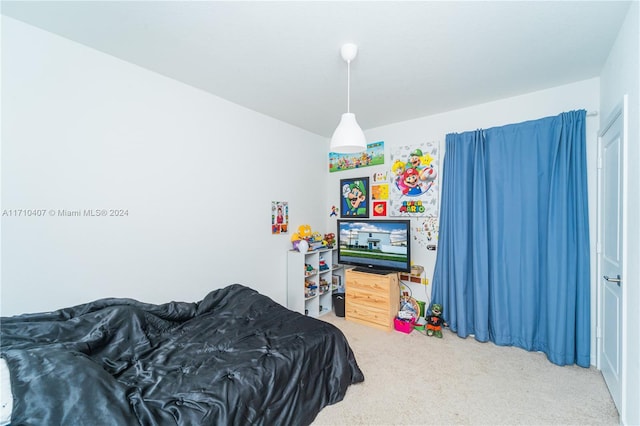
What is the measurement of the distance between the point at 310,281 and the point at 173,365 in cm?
212

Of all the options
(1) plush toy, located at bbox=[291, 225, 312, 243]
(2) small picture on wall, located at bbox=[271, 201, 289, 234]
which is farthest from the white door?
(2) small picture on wall, located at bbox=[271, 201, 289, 234]

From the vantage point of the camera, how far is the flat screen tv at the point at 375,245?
3.15m

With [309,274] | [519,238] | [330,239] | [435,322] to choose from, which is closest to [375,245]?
[330,239]

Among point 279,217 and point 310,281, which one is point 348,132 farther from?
point 310,281

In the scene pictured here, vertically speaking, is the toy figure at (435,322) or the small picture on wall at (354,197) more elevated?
the small picture on wall at (354,197)

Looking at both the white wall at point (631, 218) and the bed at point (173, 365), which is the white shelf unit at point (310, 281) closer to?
the bed at point (173, 365)

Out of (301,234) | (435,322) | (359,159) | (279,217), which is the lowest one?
(435,322)

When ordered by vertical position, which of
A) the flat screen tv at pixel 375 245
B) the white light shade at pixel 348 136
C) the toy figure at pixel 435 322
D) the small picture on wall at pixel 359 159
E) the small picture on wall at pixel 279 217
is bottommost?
the toy figure at pixel 435 322

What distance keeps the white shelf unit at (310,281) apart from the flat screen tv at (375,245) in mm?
299

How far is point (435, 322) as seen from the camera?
2910 millimetres

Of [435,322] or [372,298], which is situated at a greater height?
[372,298]

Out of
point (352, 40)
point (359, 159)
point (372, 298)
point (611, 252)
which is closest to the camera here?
point (352, 40)

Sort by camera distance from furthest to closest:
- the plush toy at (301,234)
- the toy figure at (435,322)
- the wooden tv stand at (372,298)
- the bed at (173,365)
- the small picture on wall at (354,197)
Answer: the small picture on wall at (354,197)
the plush toy at (301,234)
the wooden tv stand at (372,298)
the toy figure at (435,322)
the bed at (173,365)

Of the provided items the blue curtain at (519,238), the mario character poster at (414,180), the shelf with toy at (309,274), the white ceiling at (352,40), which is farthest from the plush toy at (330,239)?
the white ceiling at (352,40)
